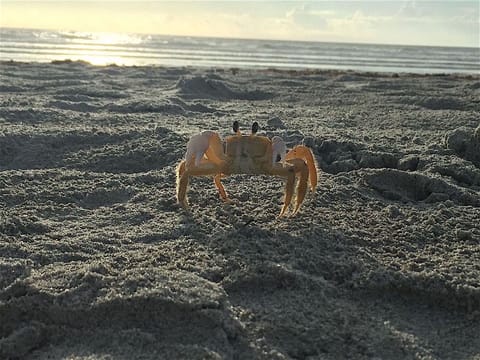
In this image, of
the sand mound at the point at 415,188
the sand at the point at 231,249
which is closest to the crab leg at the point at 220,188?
the sand at the point at 231,249

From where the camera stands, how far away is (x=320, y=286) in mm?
2453

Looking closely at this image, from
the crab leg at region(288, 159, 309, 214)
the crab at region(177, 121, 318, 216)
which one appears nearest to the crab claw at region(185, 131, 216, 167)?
the crab at region(177, 121, 318, 216)

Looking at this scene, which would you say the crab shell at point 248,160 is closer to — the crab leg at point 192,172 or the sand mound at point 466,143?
the crab leg at point 192,172

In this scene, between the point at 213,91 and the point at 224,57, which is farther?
the point at 224,57

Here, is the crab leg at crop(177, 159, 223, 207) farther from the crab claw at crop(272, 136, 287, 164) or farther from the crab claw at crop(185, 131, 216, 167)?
the crab claw at crop(272, 136, 287, 164)

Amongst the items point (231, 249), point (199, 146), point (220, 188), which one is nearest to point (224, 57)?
point (220, 188)

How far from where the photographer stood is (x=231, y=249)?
9.14ft

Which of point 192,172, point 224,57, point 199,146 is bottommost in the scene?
point 192,172

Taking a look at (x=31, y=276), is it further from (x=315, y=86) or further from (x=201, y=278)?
(x=315, y=86)

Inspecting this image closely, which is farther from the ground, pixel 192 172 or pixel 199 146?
pixel 199 146

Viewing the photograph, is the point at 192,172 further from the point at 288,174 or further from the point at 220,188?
the point at 288,174

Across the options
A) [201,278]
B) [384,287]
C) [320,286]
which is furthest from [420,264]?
[201,278]

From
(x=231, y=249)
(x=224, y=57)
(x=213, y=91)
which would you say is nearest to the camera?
(x=231, y=249)

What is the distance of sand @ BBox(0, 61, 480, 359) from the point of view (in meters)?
2.11
